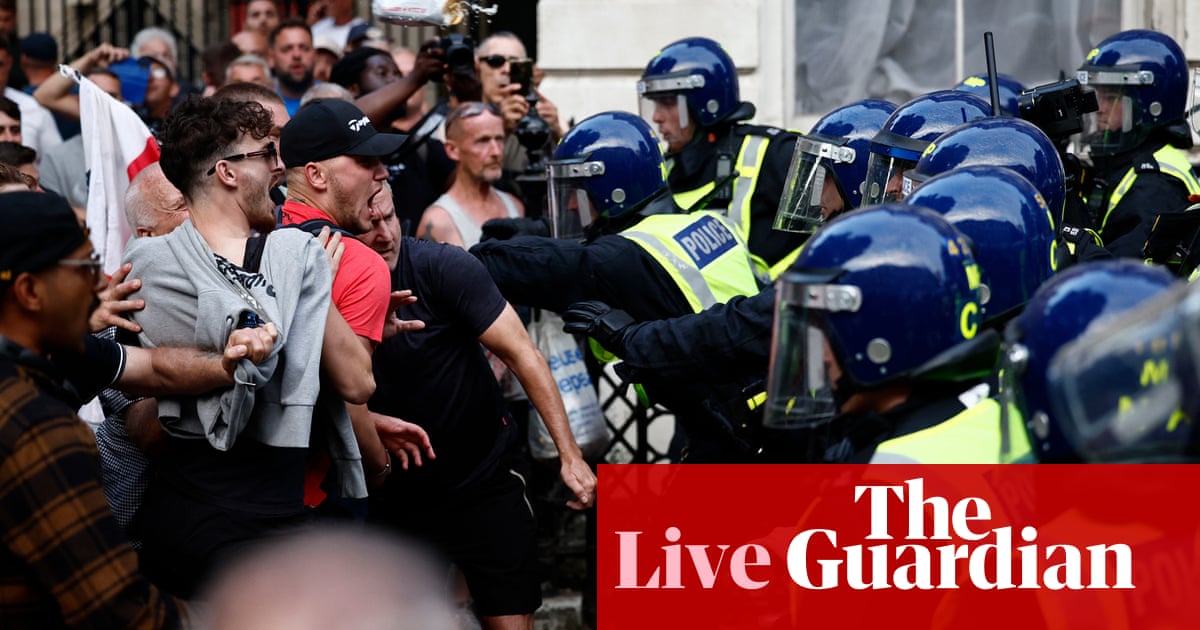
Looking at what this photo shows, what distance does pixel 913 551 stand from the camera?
2.89 meters

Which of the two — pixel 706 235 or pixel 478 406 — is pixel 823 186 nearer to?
pixel 706 235

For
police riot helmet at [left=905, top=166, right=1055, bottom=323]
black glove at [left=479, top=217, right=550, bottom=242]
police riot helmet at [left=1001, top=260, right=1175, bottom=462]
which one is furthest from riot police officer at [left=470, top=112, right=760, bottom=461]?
police riot helmet at [left=1001, top=260, right=1175, bottom=462]

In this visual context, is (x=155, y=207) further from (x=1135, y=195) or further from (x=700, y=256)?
(x=1135, y=195)

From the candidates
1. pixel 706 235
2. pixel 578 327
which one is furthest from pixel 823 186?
pixel 578 327

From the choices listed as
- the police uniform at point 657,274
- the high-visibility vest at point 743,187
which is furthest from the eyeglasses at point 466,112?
the police uniform at point 657,274

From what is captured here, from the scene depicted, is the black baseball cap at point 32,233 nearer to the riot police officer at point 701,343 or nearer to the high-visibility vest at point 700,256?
the riot police officer at point 701,343

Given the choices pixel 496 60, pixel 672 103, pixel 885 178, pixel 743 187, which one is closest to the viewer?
pixel 885 178

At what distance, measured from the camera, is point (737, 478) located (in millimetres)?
3662

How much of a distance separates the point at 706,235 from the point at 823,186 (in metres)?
0.50

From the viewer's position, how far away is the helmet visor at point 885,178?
4.46 meters

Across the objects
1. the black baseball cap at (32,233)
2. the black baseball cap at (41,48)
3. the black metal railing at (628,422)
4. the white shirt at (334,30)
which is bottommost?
the black metal railing at (628,422)

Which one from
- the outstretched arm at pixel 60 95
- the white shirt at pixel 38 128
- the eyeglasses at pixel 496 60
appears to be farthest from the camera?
the white shirt at pixel 38 128

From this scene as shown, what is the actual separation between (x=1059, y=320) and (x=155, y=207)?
282cm

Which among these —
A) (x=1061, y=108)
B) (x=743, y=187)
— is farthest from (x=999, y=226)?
(x=743, y=187)
